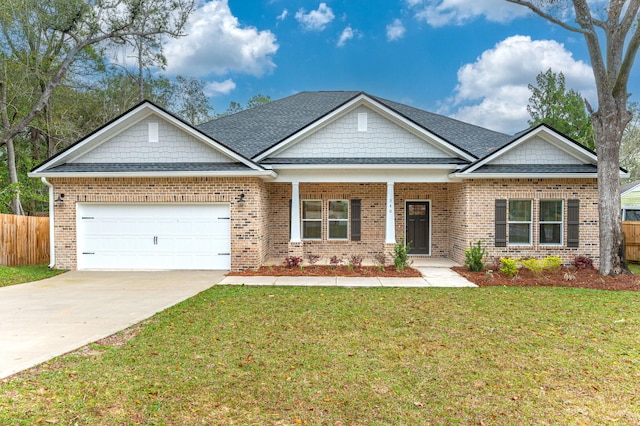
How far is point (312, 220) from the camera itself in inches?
572

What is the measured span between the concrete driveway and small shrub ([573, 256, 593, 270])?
36.0 feet

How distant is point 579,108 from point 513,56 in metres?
12.3

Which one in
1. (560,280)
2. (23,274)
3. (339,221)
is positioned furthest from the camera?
(339,221)

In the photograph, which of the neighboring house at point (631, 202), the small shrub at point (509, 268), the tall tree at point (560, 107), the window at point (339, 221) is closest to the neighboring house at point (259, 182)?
the small shrub at point (509, 268)

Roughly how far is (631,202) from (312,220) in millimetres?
19710

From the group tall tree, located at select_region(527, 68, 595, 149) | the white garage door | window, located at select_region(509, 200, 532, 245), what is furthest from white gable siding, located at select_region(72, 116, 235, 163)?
tall tree, located at select_region(527, 68, 595, 149)

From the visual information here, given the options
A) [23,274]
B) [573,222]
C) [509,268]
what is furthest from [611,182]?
[23,274]

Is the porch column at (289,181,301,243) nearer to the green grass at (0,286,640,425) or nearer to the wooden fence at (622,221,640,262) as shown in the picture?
A: the green grass at (0,286,640,425)

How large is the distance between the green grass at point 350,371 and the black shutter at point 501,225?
4.95 metres

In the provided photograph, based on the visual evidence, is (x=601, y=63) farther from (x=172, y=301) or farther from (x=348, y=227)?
(x=172, y=301)

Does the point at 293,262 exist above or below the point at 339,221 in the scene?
below

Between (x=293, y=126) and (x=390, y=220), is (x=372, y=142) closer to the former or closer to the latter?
(x=390, y=220)

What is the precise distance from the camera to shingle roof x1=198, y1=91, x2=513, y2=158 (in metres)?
14.1

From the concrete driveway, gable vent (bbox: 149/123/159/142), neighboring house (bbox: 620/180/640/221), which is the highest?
gable vent (bbox: 149/123/159/142)
